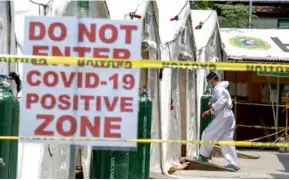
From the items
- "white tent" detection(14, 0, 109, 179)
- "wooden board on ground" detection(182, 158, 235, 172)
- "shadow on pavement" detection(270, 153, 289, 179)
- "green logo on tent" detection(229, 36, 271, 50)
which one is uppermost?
"green logo on tent" detection(229, 36, 271, 50)

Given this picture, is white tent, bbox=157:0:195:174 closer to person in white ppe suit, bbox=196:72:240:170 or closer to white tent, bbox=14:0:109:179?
person in white ppe suit, bbox=196:72:240:170

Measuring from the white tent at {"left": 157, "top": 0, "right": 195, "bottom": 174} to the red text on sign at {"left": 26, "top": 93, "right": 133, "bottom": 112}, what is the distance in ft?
17.4

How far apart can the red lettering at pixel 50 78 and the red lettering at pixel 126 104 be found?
56 centimetres

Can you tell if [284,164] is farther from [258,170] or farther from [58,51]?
[58,51]

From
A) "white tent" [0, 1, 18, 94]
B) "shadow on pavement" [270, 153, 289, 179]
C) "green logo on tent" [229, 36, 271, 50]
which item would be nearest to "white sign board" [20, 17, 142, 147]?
"white tent" [0, 1, 18, 94]

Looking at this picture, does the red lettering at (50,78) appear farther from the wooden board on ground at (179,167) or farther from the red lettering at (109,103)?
the wooden board on ground at (179,167)

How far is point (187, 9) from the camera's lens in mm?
12445

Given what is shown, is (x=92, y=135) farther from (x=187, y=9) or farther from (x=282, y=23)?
(x=282, y=23)

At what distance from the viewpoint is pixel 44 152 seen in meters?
6.64

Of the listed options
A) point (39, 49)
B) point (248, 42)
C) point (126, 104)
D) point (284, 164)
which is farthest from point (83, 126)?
point (248, 42)

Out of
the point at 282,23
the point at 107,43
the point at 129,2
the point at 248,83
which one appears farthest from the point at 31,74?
the point at 282,23

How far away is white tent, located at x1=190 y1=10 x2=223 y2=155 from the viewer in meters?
14.2

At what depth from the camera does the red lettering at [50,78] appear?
4.72 m

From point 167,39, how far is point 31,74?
6.24 metres
